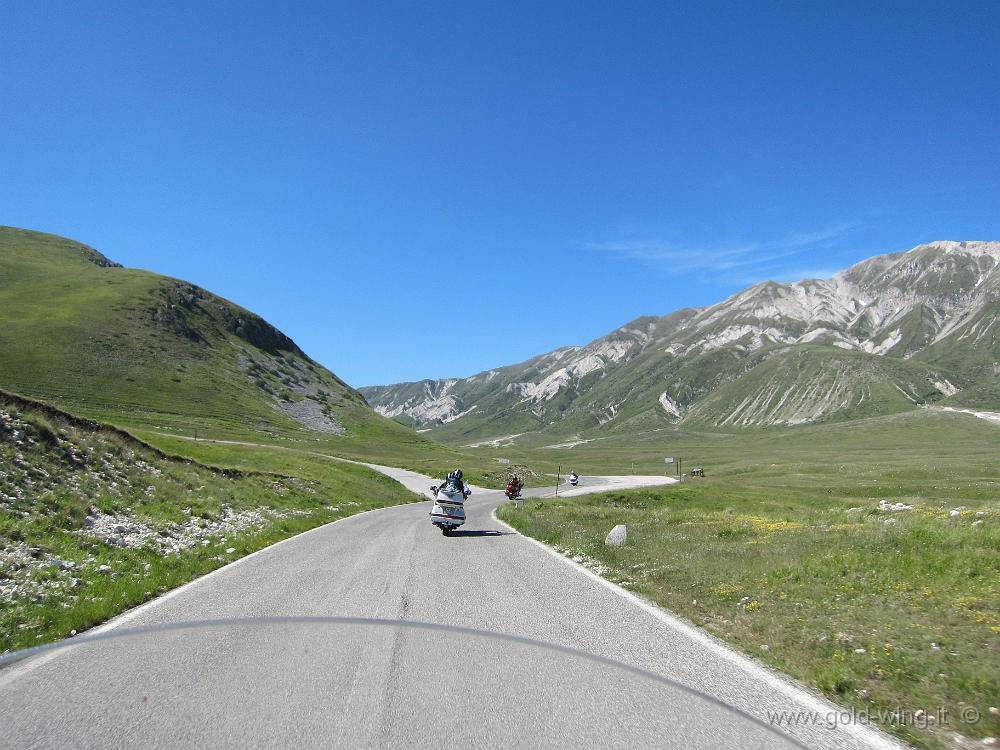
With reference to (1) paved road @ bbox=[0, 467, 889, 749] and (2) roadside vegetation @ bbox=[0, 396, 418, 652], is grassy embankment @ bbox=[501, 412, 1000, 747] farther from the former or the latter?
(2) roadside vegetation @ bbox=[0, 396, 418, 652]

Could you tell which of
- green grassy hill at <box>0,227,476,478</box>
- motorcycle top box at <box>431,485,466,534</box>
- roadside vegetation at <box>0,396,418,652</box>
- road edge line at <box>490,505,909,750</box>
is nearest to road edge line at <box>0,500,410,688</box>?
roadside vegetation at <box>0,396,418,652</box>

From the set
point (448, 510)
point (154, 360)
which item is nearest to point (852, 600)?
point (448, 510)

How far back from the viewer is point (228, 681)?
19.2ft

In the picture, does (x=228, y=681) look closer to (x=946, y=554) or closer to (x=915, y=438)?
(x=946, y=554)

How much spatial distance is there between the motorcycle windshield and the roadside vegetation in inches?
106

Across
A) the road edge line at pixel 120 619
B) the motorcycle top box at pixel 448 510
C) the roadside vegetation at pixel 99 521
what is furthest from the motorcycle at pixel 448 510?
the road edge line at pixel 120 619

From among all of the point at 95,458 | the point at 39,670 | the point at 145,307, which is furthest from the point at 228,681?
the point at 145,307

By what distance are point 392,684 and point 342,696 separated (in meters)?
0.53

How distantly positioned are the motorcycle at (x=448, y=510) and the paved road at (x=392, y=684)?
1338cm

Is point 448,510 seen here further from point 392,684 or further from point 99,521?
point 392,684

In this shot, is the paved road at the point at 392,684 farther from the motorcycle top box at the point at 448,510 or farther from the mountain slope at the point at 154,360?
the mountain slope at the point at 154,360

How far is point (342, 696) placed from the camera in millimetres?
5555

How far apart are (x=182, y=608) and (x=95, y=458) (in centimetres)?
1491

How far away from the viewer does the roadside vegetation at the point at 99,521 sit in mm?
9695
